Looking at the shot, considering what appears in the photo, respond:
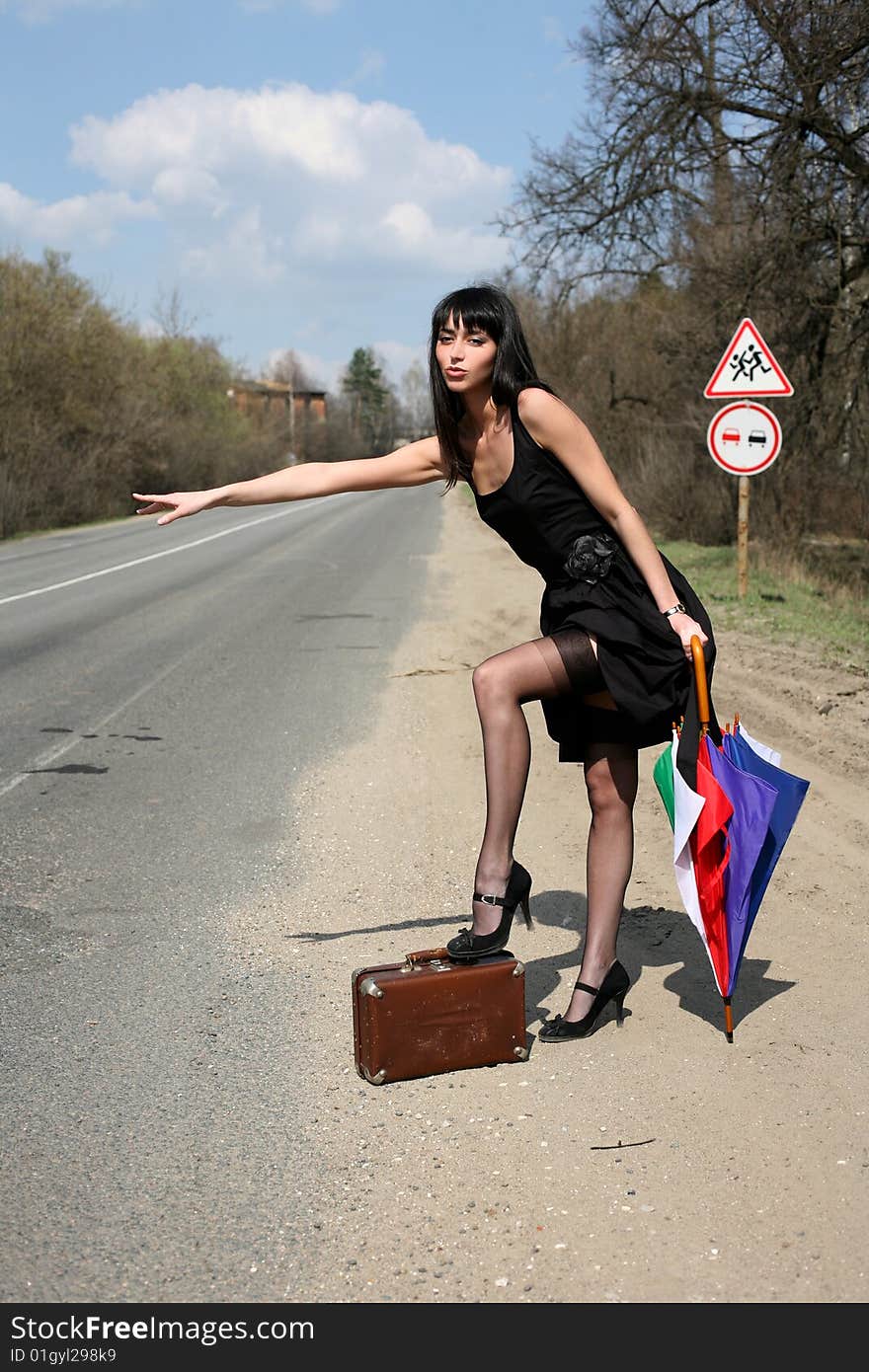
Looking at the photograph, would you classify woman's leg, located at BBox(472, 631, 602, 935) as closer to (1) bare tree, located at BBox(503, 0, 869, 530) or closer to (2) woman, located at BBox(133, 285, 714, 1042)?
(2) woman, located at BBox(133, 285, 714, 1042)

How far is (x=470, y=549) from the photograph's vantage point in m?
23.1

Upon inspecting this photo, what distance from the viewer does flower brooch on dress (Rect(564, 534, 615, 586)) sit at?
139 inches

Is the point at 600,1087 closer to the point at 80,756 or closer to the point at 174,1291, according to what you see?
the point at 174,1291

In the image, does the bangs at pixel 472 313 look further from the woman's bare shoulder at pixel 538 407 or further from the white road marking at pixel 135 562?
the white road marking at pixel 135 562

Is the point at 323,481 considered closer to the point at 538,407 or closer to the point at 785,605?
the point at 538,407

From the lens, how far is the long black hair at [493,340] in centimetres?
348

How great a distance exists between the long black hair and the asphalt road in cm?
171

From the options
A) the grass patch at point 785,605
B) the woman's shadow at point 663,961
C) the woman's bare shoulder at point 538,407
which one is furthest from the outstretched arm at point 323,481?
the grass patch at point 785,605

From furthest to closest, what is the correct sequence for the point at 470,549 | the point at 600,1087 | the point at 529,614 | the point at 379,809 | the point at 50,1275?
the point at 470,549 → the point at 529,614 → the point at 379,809 → the point at 600,1087 → the point at 50,1275

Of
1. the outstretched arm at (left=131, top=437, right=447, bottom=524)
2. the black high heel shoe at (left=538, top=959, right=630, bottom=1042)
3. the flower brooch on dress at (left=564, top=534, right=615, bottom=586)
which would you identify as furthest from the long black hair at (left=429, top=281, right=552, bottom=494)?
the black high heel shoe at (left=538, top=959, right=630, bottom=1042)

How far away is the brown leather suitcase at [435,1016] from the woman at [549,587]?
0.09m

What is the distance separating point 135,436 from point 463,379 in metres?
41.5

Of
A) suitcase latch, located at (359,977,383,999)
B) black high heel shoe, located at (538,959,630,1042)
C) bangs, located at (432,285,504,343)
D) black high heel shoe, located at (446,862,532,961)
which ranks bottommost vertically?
black high heel shoe, located at (538,959,630,1042)

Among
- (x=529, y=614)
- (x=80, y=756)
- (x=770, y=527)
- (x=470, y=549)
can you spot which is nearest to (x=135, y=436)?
(x=470, y=549)
